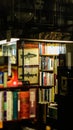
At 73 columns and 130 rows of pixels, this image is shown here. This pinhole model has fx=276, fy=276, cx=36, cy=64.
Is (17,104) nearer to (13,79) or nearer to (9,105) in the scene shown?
(9,105)

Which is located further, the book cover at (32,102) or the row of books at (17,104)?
the book cover at (32,102)

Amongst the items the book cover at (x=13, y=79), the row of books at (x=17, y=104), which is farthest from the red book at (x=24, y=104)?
the book cover at (x=13, y=79)

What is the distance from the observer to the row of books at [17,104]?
7.87 feet

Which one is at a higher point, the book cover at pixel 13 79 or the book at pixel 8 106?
the book cover at pixel 13 79

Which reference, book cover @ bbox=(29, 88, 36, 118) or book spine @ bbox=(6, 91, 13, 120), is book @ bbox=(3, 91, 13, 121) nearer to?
book spine @ bbox=(6, 91, 13, 120)

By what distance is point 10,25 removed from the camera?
137 inches

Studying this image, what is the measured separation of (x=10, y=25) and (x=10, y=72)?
1.17 metres

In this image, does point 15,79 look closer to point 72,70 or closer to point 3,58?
point 3,58

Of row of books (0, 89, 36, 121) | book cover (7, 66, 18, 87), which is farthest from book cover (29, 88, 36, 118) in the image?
book cover (7, 66, 18, 87)

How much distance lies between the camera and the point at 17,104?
245 centimetres

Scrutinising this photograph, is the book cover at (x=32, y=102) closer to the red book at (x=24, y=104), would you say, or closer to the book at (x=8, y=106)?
the red book at (x=24, y=104)

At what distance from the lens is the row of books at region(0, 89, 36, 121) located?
7.87 feet

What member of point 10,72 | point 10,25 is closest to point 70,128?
point 10,72

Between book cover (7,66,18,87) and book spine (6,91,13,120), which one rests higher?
book cover (7,66,18,87)
